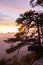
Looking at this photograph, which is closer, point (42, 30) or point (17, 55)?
point (42, 30)

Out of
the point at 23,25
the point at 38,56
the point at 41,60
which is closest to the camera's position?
the point at 41,60

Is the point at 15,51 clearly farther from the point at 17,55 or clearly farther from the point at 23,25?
the point at 23,25

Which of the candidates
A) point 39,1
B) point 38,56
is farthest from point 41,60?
point 39,1

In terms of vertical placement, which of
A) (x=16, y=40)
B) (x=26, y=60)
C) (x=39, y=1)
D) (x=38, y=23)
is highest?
(x=39, y=1)

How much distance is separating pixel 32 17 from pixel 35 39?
169 cm

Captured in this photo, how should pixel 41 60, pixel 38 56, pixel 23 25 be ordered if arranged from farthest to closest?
pixel 23 25 → pixel 38 56 → pixel 41 60

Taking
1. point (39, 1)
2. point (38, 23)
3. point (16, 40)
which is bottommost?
point (16, 40)

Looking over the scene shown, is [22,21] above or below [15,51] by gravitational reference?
above

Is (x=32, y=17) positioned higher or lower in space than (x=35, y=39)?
higher

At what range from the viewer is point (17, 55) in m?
23.0

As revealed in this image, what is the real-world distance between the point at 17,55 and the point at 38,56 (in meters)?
2.72

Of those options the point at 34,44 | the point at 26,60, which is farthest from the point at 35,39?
the point at 26,60

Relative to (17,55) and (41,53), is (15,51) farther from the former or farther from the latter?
(41,53)

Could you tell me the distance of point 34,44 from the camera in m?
Result: 21.7
